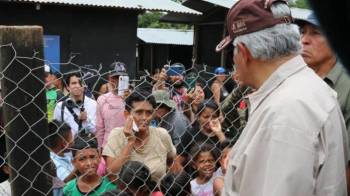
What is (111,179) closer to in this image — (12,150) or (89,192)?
(89,192)

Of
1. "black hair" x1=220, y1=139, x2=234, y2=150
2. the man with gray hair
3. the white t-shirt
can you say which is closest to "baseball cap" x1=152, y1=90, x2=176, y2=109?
"black hair" x1=220, y1=139, x2=234, y2=150

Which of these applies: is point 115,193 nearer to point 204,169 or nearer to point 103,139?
point 204,169

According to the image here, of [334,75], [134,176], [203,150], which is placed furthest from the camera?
[203,150]

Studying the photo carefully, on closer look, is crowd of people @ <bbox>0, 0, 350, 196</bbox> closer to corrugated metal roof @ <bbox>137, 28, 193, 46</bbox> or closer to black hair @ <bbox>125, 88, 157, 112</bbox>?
black hair @ <bbox>125, 88, 157, 112</bbox>

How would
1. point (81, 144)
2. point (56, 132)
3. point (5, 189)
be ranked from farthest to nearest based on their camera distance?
point (81, 144) < point (5, 189) < point (56, 132)

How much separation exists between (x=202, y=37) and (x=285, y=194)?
1239 centimetres

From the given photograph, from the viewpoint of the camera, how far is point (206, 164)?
10.6ft

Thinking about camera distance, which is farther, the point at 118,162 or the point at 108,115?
the point at 108,115

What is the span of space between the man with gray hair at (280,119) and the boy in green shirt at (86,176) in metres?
1.39

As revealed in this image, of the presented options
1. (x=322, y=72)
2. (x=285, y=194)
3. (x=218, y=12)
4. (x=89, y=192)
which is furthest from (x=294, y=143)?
(x=218, y=12)

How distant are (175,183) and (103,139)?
0.90 metres

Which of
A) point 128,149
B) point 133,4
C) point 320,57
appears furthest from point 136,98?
point 133,4

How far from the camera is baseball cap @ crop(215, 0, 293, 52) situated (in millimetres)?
1538

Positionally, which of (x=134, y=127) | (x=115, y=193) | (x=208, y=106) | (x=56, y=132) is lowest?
(x=115, y=193)
